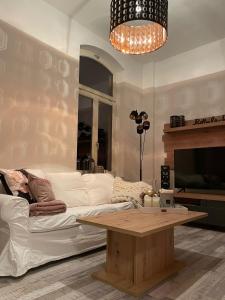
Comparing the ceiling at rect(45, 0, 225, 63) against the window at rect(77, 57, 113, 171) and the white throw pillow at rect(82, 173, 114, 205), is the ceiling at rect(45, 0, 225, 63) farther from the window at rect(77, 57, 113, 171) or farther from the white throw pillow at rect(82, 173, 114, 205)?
the white throw pillow at rect(82, 173, 114, 205)

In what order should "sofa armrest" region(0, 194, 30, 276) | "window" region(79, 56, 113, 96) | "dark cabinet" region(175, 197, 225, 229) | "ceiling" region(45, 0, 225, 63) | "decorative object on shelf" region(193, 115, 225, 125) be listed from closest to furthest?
1. "sofa armrest" region(0, 194, 30, 276)
2. "ceiling" region(45, 0, 225, 63)
3. "dark cabinet" region(175, 197, 225, 229)
4. "decorative object on shelf" region(193, 115, 225, 125)
5. "window" region(79, 56, 113, 96)

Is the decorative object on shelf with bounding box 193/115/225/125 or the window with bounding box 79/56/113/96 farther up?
the window with bounding box 79/56/113/96

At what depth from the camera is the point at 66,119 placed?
3.84 m

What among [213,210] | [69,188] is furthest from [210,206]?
[69,188]

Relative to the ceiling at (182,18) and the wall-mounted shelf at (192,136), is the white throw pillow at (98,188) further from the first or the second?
the ceiling at (182,18)

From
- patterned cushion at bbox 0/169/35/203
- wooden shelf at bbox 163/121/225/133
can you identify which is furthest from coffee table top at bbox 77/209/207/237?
wooden shelf at bbox 163/121/225/133

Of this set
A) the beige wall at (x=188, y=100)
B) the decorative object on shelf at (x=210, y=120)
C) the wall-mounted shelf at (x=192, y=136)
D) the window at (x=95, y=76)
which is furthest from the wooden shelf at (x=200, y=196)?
the window at (x=95, y=76)

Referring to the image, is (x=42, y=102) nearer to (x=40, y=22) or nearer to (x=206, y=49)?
(x=40, y=22)

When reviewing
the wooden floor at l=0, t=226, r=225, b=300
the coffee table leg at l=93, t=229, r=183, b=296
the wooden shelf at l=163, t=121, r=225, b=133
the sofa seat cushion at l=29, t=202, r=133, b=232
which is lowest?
the wooden floor at l=0, t=226, r=225, b=300

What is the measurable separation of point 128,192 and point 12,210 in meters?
1.77

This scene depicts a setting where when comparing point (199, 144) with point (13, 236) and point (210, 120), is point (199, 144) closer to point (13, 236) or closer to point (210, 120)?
point (210, 120)

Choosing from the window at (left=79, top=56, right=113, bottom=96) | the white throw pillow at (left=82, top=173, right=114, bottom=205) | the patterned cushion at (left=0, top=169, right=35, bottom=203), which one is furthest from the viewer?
the window at (left=79, top=56, right=113, bottom=96)

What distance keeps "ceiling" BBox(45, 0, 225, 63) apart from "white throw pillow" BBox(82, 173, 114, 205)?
243 centimetres

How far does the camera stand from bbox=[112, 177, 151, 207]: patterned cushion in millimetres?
3493
